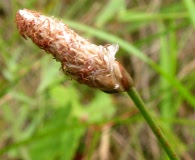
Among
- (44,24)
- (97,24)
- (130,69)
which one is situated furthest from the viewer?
(130,69)

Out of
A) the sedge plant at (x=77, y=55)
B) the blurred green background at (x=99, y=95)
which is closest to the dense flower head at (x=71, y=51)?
the sedge plant at (x=77, y=55)

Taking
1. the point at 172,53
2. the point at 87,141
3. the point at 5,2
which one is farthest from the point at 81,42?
the point at 5,2

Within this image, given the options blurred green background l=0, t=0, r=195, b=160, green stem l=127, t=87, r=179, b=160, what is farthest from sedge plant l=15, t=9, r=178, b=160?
blurred green background l=0, t=0, r=195, b=160

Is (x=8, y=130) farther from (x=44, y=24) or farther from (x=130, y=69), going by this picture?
(x=44, y=24)

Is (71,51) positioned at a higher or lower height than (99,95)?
higher

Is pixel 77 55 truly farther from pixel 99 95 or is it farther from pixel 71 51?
pixel 99 95

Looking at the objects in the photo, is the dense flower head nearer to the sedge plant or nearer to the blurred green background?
the sedge plant

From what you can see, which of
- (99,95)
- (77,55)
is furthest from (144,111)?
(99,95)
